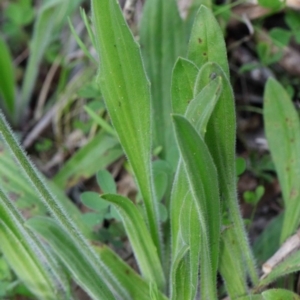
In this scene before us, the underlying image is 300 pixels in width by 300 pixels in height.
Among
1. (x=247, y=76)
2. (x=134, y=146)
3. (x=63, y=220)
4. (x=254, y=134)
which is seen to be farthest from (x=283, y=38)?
(x=63, y=220)

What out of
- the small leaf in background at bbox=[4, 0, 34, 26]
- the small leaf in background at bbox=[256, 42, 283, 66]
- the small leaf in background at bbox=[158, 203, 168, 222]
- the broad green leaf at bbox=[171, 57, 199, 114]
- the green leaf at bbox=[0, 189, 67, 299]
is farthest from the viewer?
the small leaf in background at bbox=[4, 0, 34, 26]

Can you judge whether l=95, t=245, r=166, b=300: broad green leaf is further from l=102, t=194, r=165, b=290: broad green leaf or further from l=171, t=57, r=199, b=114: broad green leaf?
l=171, t=57, r=199, b=114: broad green leaf

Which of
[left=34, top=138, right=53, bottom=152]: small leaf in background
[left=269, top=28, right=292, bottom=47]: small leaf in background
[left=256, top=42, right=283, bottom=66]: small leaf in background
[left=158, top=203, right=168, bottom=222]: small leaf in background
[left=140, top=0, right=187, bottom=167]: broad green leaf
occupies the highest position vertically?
[left=140, top=0, right=187, bottom=167]: broad green leaf

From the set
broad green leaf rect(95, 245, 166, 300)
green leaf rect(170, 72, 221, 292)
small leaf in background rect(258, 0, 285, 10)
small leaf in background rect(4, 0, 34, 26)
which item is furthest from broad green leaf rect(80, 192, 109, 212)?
small leaf in background rect(4, 0, 34, 26)

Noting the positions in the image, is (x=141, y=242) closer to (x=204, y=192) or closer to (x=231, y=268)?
(x=231, y=268)

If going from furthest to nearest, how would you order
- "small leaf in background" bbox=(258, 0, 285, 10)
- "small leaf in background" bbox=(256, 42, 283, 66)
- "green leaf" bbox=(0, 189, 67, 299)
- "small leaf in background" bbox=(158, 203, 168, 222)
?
"small leaf in background" bbox=(256, 42, 283, 66) → "small leaf in background" bbox=(258, 0, 285, 10) → "small leaf in background" bbox=(158, 203, 168, 222) → "green leaf" bbox=(0, 189, 67, 299)

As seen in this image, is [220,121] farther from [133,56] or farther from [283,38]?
[283,38]

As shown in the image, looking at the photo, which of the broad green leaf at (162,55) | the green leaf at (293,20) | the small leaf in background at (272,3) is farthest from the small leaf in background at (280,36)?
the broad green leaf at (162,55)
